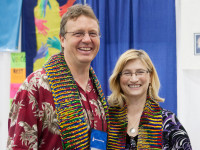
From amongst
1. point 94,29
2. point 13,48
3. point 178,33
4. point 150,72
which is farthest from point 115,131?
point 13,48

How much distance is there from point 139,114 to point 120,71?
363mm

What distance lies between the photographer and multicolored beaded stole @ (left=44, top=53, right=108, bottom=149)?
1.11 meters

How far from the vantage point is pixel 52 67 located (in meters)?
1.22

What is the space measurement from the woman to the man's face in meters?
0.45

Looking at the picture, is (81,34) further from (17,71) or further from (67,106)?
(17,71)

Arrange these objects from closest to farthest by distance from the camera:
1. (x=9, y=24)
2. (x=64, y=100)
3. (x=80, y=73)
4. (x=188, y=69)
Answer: (x=64, y=100)
(x=80, y=73)
(x=188, y=69)
(x=9, y=24)

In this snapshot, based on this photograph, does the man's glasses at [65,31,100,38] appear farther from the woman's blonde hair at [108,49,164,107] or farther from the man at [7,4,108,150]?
the woman's blonde hair at [108,49,164,107]

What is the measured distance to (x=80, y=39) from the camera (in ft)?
3.96

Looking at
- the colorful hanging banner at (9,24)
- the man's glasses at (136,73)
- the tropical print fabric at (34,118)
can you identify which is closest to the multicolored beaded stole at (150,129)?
the man's glasses at (136,73)

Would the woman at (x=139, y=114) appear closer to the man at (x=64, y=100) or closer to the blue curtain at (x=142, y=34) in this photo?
the man at (x=64, y=100)

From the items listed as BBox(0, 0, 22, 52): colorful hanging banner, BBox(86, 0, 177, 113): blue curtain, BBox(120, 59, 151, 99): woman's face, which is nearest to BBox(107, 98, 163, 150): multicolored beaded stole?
BBox(120, 59, 151, 99): woman's face

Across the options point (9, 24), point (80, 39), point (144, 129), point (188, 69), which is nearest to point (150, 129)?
point (144, 129)

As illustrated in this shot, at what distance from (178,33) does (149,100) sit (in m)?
1.15

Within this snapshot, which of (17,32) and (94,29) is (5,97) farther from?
(94,29)
